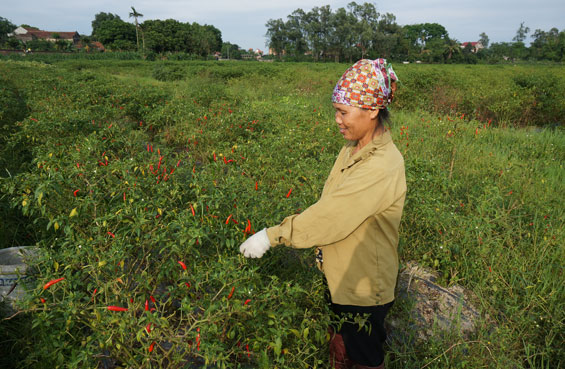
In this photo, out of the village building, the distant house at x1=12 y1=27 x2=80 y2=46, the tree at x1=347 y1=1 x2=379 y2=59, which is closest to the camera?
the tree at x1=347 y1=1 x2=379 y2=59

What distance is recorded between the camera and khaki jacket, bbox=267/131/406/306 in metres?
1.51

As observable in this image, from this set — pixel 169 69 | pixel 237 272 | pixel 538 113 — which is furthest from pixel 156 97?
pixel 169 69

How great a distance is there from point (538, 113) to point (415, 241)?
8.99 m

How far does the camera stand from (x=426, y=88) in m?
10.8

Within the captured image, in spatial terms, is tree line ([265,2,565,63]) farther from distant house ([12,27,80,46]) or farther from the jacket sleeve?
the jacket sleeve

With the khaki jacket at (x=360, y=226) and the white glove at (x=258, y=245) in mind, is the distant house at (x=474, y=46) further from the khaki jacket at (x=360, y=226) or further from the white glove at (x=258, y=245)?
the white glove at (x=258, y=245)

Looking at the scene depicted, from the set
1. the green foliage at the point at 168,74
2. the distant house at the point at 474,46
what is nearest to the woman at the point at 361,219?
the green foliage at the point at 168,74

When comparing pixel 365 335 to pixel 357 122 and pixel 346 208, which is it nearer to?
pixel 346 208

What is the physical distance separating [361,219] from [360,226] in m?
0.14

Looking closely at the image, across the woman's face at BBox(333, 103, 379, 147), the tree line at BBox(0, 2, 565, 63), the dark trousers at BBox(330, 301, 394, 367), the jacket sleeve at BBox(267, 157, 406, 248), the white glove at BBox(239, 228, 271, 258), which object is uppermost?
the tree line at BBox(0, 2, 565, 63)

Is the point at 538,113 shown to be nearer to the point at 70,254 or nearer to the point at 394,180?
the point at 394,180

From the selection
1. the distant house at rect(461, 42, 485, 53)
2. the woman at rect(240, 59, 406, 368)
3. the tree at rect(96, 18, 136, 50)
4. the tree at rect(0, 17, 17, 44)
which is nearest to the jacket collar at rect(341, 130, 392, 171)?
the woman at rect(240, 59, 406, 368)

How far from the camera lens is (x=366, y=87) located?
159 cm

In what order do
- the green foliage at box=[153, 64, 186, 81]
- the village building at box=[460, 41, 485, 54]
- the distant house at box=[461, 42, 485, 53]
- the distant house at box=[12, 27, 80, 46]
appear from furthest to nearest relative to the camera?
1. the distant house at box=[461, 42, 485, 53]
2. the village building at box=[460, 41, 485, 54]
3. the distant house at box=[12, 27, 80, 46]
4. the green foliage at box=[153, 64, 186, 81]
